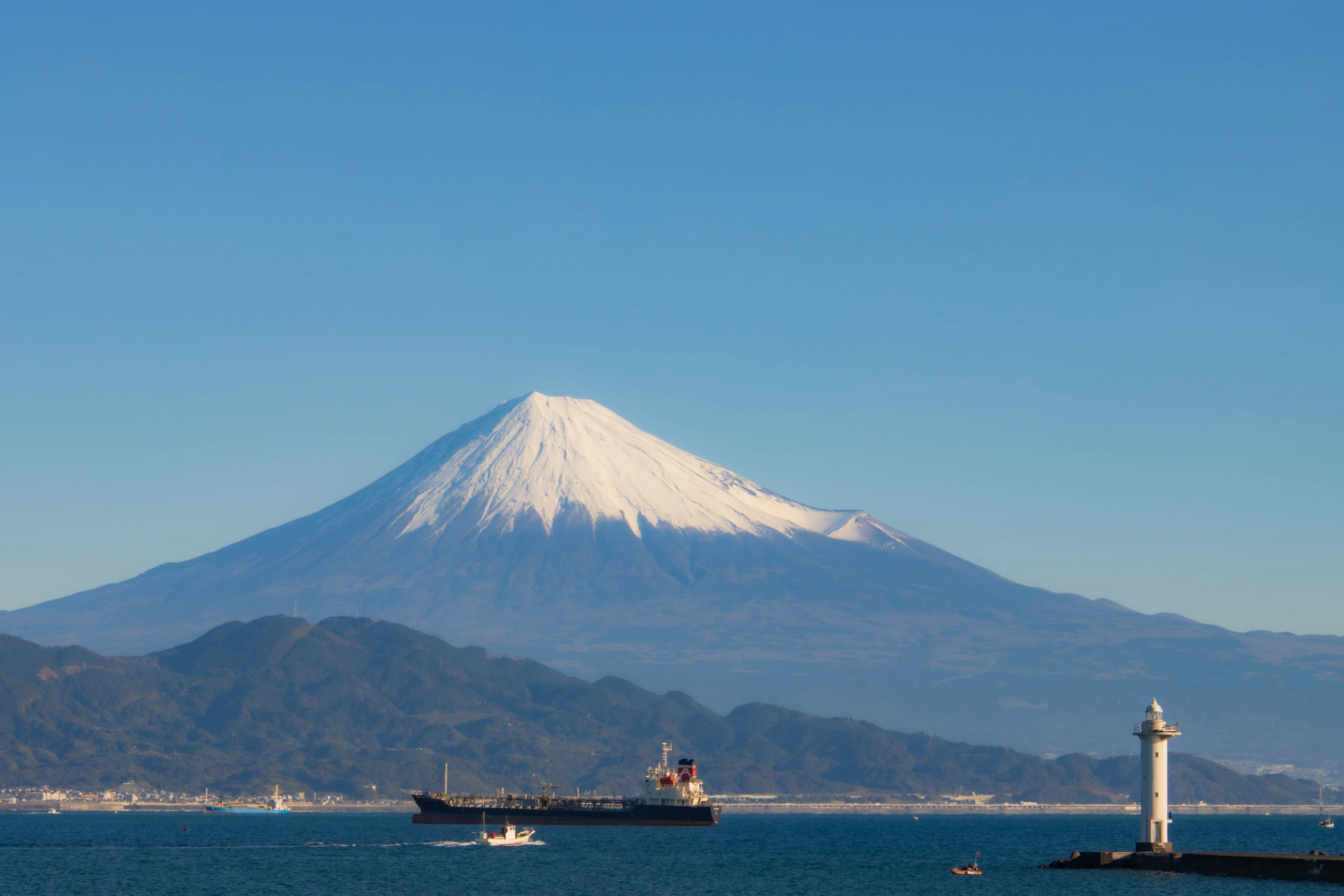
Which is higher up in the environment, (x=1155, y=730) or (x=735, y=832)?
(x=1155, y=730)

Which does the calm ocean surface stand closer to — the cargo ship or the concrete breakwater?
the concrete breakwater

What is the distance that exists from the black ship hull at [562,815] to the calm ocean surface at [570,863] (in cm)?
179

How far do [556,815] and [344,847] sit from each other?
1823 inches

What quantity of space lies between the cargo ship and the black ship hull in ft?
0.17

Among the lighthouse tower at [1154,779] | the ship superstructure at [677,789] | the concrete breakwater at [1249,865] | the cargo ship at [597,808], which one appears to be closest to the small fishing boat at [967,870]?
the concrete breakwater at [1249,865]

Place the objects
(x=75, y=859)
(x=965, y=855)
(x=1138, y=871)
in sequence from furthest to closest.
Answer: (x=965, y=855) < (x=75, y=859) < (x=1138, y=871)

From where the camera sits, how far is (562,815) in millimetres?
178000

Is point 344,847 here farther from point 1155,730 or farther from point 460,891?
point 1155,730

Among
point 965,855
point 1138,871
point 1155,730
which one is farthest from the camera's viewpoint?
point 965,855

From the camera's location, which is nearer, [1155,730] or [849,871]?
[1155,730]

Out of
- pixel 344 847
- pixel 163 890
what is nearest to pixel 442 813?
pixel 344 847

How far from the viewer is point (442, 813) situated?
181125mm

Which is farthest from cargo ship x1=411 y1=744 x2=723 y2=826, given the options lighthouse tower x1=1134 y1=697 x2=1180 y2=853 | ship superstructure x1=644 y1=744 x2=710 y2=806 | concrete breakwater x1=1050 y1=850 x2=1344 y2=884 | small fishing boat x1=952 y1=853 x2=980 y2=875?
concrete breakwater x1=1050 y1=850 x2=1344 y2=884

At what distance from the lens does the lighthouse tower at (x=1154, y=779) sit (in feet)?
272
